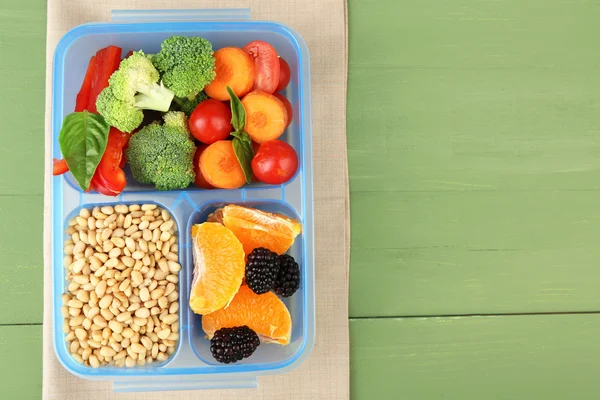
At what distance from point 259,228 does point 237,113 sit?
21 centimetres

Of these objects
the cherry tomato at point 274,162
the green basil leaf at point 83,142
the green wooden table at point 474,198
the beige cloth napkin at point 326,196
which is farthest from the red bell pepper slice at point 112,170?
the green wooden table at point 474,198

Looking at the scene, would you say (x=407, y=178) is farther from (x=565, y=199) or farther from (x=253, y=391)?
(x=253, y=391)

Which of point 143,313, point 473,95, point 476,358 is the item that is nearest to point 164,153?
point 143,313

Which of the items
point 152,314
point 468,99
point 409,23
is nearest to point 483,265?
point 468,99

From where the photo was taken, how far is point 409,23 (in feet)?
4.14

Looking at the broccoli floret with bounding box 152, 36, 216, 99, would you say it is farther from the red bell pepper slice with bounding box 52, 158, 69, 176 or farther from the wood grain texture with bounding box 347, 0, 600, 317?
the wood grain texture with bounding box 347, 0, 600, 317

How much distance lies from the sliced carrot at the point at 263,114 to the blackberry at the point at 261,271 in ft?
0.75

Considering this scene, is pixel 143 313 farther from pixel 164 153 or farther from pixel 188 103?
pixel 188 103

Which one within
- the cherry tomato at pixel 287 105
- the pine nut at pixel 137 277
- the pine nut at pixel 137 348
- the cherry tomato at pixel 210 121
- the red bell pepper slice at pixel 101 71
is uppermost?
the red bell pepper slice at pixel 101 71

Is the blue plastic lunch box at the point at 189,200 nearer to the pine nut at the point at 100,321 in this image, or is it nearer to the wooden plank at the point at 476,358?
the pine nut at the point at 100,321

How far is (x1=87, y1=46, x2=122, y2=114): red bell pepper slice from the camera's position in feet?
3.47

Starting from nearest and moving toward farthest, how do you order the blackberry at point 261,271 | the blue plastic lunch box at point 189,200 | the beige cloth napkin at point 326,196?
the blackberry at point 261,271, the blue plastic lunch box at point 189,200, the beige cloth napkin at point 326,196

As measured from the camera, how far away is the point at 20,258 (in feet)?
3.94

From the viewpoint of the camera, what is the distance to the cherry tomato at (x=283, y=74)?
1132 mm
